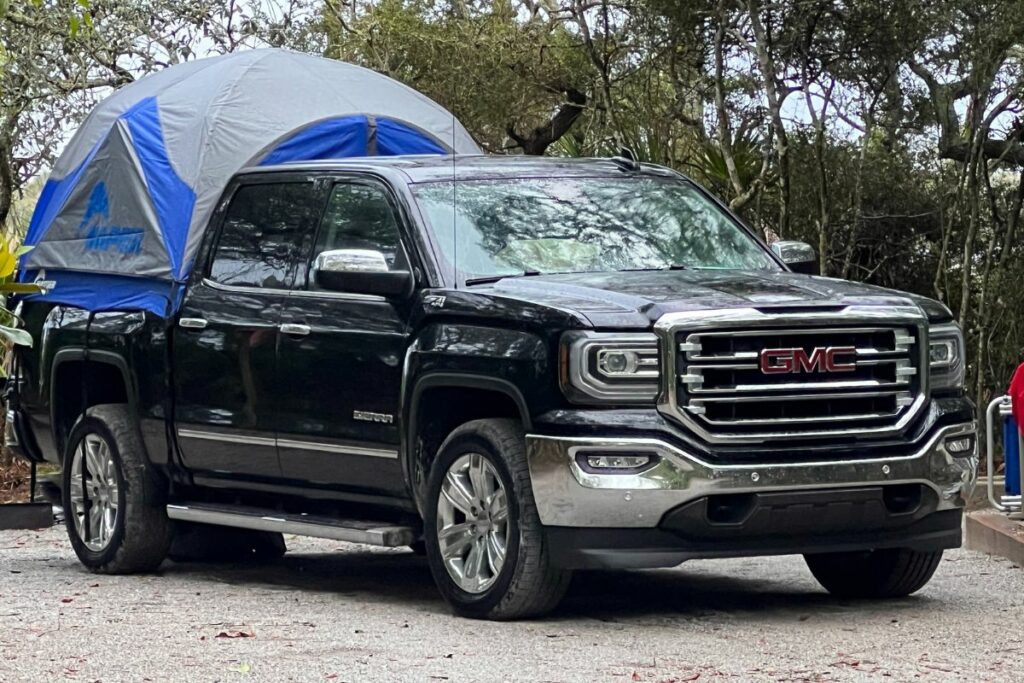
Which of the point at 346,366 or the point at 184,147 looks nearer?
the point at 346,366

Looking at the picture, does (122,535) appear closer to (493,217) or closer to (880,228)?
(493,217)

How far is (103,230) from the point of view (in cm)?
1109

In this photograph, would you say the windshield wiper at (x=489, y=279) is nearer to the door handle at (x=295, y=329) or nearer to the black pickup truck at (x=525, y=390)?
the black pickup truck at (x=525, y=390)

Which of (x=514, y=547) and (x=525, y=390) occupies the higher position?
(x=525, y=390)

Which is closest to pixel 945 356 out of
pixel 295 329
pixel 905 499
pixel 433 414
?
pixel 905 499

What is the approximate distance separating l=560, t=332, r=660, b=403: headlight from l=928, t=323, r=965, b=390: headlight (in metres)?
1.28

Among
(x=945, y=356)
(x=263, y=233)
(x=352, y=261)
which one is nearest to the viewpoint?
(x=945, y=356)

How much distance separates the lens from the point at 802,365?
307 inches

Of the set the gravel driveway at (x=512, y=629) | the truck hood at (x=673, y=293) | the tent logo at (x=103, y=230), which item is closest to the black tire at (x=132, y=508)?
the gravel driveway at (x=512, y=629)

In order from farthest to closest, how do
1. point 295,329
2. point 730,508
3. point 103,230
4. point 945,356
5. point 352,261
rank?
point 103,230 → point 295,329 → point 352,261 → point 945,356 → point 730,508

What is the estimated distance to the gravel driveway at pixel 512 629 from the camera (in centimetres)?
682

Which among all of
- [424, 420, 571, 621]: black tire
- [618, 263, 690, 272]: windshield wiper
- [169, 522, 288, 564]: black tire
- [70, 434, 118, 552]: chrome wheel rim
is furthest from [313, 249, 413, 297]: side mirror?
[169, 522, 288, 564]: black tire

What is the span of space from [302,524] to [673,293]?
2.19m

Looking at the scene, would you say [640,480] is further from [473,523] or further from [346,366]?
[346,366]
